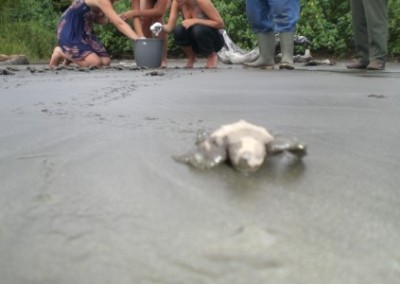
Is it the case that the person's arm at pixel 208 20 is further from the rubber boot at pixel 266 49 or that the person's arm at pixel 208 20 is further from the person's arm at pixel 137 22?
the person's arm at pixel 137 22

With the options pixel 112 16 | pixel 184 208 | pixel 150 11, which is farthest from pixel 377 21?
pixel 184 208

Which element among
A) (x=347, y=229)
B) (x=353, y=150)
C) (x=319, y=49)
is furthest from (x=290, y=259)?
(x=319, y=49)

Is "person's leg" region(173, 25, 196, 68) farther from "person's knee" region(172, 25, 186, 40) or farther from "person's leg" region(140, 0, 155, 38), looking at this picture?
"person's leg" region(140, 0, 155, 38)

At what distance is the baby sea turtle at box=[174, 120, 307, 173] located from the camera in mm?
1200

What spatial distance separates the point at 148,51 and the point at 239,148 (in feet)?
14.8

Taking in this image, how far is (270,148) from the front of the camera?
1258 mm

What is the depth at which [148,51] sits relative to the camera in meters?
5.57

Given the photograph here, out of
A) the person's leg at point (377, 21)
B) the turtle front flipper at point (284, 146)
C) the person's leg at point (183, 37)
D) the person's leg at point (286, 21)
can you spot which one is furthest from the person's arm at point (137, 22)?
the turtle front flipper at point (284, 146)

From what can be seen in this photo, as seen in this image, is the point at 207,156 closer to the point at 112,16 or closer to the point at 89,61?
the point at 112,16

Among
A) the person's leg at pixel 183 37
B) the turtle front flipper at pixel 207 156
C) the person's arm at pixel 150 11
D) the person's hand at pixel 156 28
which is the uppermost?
the person's arm at pixel 150 11

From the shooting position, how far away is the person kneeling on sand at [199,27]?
5.68m

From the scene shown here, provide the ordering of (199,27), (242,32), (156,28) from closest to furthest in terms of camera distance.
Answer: (199,27) < (156,28) < (242,32)

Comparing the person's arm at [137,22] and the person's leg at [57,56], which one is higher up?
the person's arm at [137,22]

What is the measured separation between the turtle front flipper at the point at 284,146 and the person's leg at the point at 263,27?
163 inches
